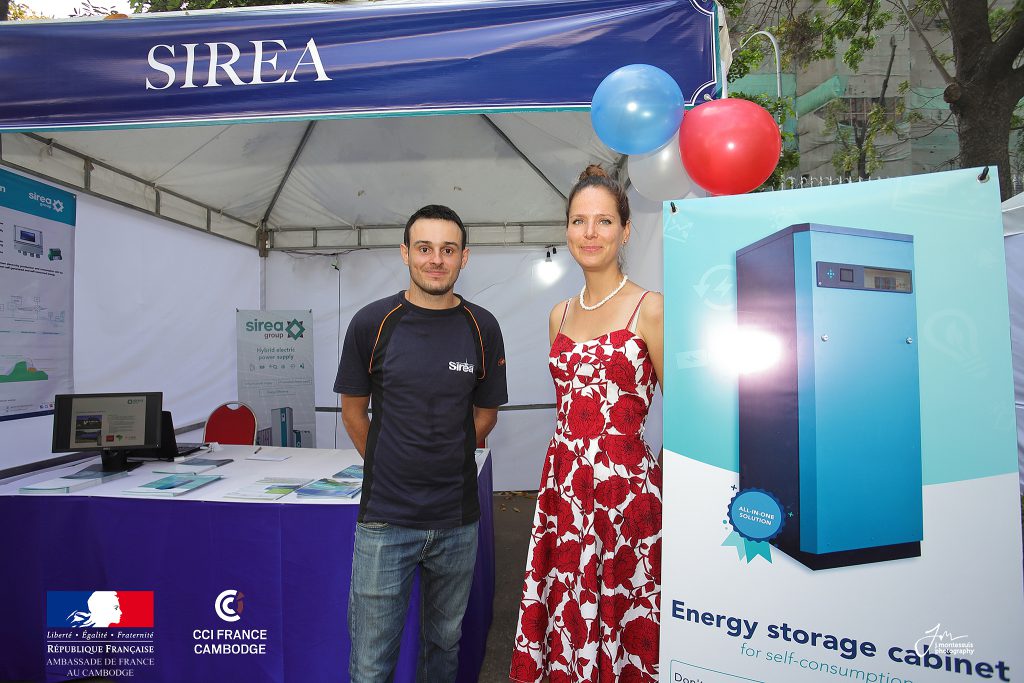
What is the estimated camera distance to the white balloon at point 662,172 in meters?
1.49

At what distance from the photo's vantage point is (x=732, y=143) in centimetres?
129

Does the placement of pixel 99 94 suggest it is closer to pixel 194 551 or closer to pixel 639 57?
pixel 194 551

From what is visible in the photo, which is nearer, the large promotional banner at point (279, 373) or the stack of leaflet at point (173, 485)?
the stack of leaflet at point (173, 485)

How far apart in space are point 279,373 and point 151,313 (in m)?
1.25

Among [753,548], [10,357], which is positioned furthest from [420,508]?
[10,357]

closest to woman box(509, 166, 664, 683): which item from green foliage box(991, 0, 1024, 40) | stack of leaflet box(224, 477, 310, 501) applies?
stack of leaflet box(224, 477, 310, 501)

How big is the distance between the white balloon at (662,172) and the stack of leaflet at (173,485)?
2.13 m

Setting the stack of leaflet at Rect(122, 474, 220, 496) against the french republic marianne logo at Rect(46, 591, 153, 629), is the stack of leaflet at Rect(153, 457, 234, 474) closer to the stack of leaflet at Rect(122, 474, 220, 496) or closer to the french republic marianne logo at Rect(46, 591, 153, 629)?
the stack of leaflet at Rect(122, 474, 220, 496)

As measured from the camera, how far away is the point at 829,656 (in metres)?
0.96

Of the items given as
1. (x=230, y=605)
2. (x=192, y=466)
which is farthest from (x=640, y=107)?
(x=192, y=466)

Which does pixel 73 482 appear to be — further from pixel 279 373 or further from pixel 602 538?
pixel 279 373

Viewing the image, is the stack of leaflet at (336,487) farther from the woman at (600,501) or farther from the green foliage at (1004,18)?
the green foliage at (1004,18)

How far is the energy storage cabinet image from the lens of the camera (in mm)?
917

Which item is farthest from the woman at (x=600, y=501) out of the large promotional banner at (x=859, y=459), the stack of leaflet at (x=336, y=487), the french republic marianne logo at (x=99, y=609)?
the french republic marianne logo at (x=99, y=609)
